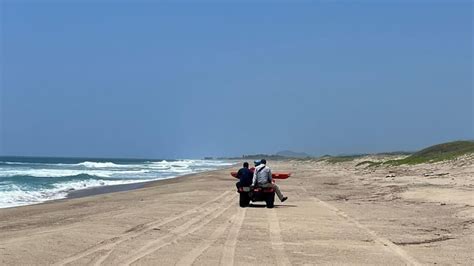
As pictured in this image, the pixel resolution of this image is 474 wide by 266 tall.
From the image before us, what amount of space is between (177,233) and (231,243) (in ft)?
5.95

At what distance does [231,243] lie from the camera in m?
10.6

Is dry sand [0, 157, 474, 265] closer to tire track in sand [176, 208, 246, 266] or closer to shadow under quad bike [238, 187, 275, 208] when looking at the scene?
tire track in sand [176, 208, 246, 266]

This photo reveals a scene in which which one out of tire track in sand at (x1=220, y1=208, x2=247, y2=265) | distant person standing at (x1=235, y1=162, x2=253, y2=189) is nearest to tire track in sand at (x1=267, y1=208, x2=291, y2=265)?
tire track in sand at (x1=220, y1=208, x2=247, y2=265)

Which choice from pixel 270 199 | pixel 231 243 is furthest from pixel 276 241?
pixel 270 199

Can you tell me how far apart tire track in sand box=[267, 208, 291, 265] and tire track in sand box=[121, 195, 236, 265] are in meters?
1.52

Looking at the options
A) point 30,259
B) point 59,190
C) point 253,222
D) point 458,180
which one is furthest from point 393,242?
point 59,190

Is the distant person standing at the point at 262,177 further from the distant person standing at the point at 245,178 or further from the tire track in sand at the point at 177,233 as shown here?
the tire track in sand at the point at 177,233

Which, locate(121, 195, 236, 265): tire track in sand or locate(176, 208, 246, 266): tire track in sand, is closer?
locate(176, 208, 246, 266): tire track in sand

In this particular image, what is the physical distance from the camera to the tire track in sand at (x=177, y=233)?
925cm

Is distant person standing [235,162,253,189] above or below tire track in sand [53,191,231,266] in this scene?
above

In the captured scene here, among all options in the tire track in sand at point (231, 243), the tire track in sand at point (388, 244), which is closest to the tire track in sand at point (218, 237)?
the tire track in sand at point (231, 243)

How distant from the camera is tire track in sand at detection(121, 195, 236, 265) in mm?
9250

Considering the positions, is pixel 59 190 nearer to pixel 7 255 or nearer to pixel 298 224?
pixel 298 224

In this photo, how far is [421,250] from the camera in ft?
33.0
